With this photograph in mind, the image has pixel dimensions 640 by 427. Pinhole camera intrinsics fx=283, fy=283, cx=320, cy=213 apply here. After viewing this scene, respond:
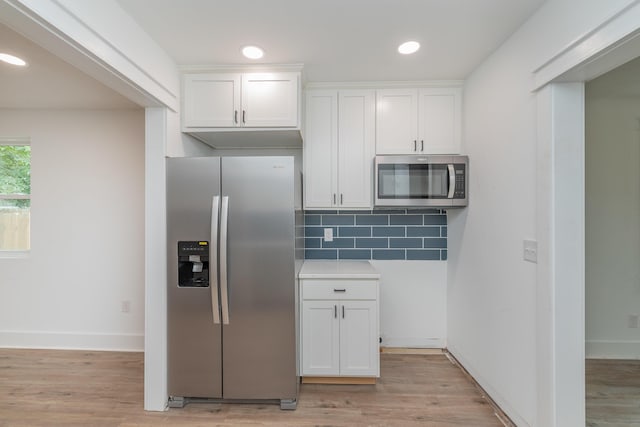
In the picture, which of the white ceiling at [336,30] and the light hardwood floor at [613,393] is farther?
the light hardwood floor at [613,393]

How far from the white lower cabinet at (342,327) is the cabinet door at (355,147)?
0.74 metres

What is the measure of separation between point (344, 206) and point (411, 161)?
25.7 inches

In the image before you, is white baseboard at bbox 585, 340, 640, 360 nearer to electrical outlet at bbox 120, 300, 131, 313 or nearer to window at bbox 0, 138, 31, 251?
electrical outlet at bbox 120, 300, 131, 313

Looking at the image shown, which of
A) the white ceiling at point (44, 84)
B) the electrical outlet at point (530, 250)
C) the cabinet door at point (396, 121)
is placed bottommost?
the electrical outlet at point (530, 250)

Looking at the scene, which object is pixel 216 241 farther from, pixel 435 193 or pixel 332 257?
pixel 435 193

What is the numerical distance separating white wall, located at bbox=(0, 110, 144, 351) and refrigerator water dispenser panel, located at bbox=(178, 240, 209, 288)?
3.81 ft

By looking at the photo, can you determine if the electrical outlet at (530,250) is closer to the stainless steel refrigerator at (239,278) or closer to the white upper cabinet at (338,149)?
the white upper cabinet at (338,149)

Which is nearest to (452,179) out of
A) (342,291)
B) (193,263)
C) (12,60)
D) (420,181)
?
(420,181)

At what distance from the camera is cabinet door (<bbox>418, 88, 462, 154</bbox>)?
2.36m

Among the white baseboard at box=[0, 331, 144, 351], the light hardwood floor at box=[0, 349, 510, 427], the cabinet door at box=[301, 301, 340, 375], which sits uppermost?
the cabinet door at box=[301, 301, 340, 375]

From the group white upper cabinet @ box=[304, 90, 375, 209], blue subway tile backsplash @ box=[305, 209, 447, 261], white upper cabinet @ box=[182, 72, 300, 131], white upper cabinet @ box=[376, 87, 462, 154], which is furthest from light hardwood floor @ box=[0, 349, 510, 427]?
white upper cabinet @ box=[182, 72, 300, 131]

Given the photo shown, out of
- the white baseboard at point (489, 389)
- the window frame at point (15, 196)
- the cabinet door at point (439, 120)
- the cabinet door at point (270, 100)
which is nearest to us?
the white baseboard at point (489, 389)

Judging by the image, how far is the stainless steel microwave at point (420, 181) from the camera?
2.25m

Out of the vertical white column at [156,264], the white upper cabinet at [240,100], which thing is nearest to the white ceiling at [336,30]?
the white upper cabinet at [240,100]
